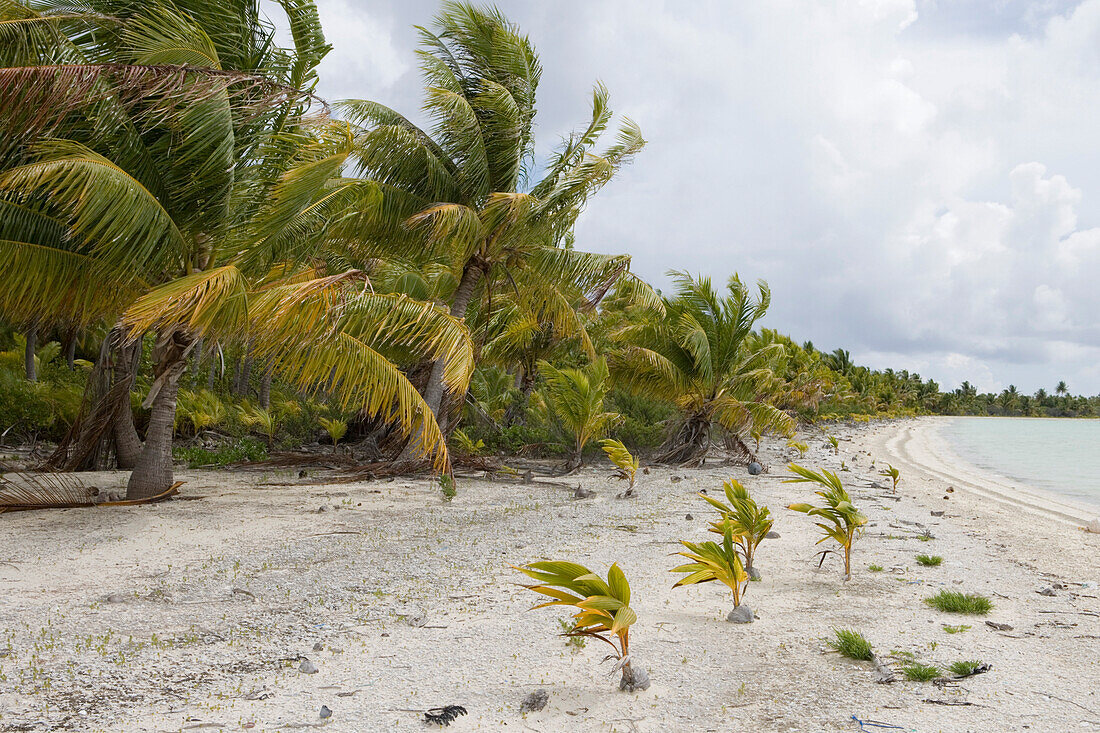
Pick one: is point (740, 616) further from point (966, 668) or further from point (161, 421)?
point (161, 421)

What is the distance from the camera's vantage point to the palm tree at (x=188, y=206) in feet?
18.2

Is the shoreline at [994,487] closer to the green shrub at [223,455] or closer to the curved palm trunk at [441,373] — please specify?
the curved palm trunk at [441,373]

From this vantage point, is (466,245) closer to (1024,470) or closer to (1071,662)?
(1071,662)

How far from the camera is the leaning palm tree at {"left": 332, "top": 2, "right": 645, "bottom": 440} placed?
1044cm

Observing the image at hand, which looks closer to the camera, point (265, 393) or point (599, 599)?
point (599, 599)

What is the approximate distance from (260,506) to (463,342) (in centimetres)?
305

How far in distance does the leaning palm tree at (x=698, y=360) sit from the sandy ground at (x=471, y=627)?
6395 millimetres

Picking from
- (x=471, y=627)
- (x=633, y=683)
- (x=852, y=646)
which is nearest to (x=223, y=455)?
(x=471, y=627)

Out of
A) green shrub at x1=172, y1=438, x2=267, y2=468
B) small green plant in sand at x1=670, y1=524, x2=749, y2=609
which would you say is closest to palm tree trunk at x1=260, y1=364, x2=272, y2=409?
green shrub at x1=172, y1=438, x2=267, y2=468

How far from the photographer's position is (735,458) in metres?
14.7

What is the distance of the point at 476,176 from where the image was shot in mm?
11039

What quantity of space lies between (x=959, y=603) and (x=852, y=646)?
1335 millimetres

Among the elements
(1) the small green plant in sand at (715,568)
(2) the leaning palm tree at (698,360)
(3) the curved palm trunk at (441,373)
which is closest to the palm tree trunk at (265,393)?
(3) the curved palm trunk at (441,373)

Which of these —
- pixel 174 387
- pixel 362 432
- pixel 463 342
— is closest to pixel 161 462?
pixel 174 387
